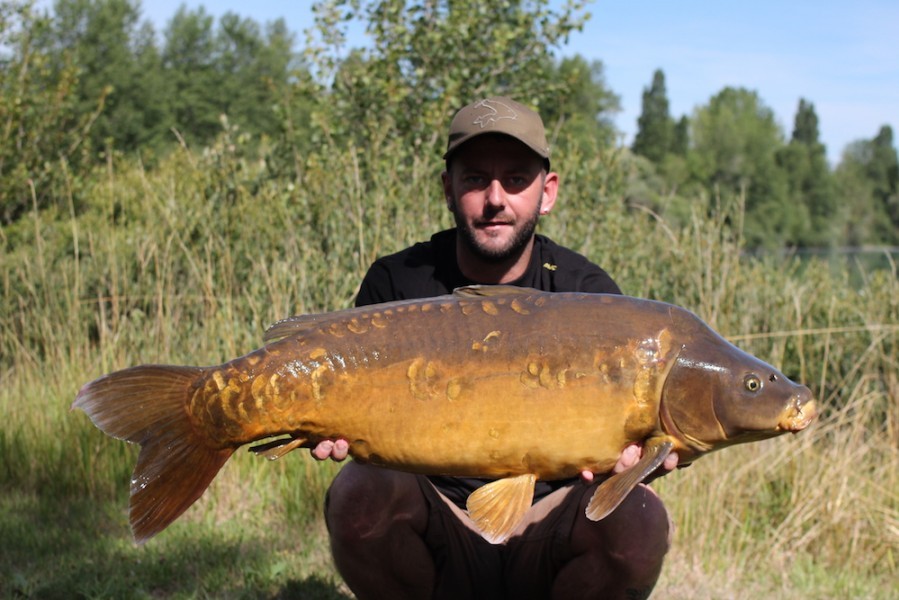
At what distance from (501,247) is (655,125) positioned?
66892 millimetres

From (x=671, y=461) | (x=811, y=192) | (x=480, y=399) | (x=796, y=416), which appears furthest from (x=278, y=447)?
(x=811, y=192)

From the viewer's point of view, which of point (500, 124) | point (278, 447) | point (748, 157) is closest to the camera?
point (278, 447)

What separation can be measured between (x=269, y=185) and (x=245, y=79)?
4608 cm

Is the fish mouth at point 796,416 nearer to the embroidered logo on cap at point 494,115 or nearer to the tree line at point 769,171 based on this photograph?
the embroidered logo on cap at point 494,115

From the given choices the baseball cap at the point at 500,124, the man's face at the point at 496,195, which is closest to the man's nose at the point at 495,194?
the man's face at the point at 496,195

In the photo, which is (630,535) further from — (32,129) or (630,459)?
(32,129)

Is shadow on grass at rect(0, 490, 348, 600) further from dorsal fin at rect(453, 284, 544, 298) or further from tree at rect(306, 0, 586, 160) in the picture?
tree at rect(306, 0, 586, 160)

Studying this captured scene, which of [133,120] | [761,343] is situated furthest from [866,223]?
[761,343]

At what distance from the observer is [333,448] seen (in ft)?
6.33

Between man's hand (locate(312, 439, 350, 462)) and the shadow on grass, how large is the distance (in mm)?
1145

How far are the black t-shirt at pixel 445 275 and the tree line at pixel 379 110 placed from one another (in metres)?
2.24

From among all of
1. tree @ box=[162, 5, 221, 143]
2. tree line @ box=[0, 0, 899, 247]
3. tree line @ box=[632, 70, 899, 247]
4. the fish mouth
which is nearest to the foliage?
tree line @ box=[0, 0, 899, 247]

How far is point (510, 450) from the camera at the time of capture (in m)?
1.86

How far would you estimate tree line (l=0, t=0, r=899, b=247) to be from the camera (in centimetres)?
699
